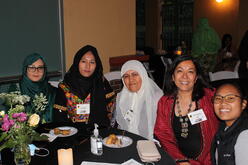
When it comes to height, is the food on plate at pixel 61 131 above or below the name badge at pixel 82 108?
below

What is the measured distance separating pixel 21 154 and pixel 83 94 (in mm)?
1341

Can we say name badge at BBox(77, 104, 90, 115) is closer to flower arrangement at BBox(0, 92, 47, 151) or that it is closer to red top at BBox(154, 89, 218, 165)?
red top at BBox(154, 89, 218, 165)

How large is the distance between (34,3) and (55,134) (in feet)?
7.09

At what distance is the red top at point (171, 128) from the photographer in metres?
2.16

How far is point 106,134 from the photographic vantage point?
212 centimetres

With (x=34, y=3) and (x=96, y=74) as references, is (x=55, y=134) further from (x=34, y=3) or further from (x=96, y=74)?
(x=34, y=3)

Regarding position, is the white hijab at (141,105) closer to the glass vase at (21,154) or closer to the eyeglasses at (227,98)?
the eyeglasses at (227,98)

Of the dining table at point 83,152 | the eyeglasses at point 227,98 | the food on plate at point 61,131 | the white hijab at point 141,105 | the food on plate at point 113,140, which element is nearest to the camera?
the dining table at point 83,152

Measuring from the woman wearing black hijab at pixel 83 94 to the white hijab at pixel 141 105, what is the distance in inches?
12.5

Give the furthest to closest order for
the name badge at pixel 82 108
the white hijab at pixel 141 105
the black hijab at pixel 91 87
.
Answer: the black hijab at pixel 91 87
the name badge at pixel 82 108
the white hijab at pixel 141 105

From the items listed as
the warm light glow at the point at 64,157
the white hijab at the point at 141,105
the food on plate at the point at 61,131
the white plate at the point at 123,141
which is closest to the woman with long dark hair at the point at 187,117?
the white hijab at the point at 141,105

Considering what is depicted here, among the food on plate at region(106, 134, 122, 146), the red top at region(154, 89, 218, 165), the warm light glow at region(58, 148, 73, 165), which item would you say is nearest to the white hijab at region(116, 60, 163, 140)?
the red top at region(154, 89, 218, 165)

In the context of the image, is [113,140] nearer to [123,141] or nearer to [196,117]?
[123,141]

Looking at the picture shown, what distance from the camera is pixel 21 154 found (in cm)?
155
